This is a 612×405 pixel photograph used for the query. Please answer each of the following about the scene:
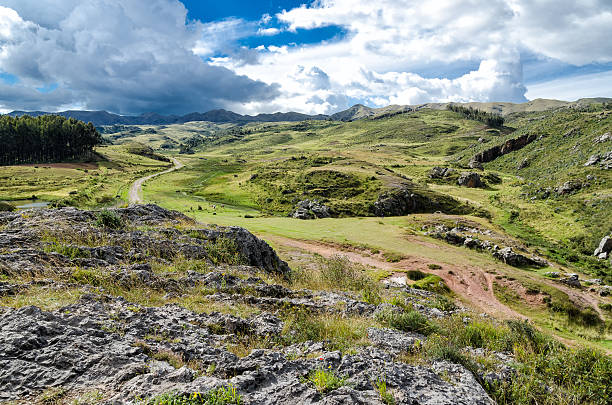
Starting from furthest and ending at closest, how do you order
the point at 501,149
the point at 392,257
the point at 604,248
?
the point at 501,149 → the point at 604,248 → the point at 392,257

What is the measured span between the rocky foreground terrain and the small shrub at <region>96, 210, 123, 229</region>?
119 cm

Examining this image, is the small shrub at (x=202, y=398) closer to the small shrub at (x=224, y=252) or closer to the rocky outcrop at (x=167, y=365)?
the rocky outcrop at (x=167, y=365)

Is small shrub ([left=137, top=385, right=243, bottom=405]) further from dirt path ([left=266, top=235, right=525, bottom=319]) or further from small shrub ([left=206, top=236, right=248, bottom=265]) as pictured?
dirt path ([left=266, top=235, right=525, bottom=319])

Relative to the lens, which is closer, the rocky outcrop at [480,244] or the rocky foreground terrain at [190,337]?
the rocky foreground terrain at [190,337]

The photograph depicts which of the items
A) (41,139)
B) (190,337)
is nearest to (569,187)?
(190,337)

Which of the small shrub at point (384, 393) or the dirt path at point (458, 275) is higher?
the small shrub at point (384, 393)

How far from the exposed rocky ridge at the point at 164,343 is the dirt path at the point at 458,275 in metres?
Result: 15.8

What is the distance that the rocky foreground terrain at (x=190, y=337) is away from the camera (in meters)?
5.35

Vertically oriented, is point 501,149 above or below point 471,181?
above

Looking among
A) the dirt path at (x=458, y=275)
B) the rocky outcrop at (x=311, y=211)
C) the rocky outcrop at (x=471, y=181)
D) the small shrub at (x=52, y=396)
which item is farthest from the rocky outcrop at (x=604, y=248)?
the small shrub at (x=52, y=396)

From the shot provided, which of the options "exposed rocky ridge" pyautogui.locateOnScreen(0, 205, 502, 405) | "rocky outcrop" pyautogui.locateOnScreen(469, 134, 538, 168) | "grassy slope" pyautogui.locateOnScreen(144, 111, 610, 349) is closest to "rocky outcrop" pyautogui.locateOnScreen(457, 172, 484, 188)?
"grassy slope" pyautogui.locateOnScreen(144, 111, 610, 349)

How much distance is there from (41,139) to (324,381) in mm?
155810

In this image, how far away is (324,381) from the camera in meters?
5.68

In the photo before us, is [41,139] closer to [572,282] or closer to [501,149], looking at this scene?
[572,282]
